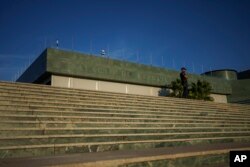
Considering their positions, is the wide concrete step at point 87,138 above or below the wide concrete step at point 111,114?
below

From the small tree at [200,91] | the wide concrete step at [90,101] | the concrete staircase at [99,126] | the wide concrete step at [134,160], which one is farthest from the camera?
the small tree at [200,91]

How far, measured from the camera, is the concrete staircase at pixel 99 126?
5379 mm

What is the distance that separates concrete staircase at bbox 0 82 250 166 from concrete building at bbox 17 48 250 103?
7.75m

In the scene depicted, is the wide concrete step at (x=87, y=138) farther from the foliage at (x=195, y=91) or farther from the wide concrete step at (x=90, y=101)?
the foliage at (x=195, y=91)

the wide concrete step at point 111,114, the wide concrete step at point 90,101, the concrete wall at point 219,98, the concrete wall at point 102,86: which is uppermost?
the concrete wall at point 102,86

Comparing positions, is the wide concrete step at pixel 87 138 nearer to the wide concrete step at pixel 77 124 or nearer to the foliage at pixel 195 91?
the wide concrete step at pixel 77 124

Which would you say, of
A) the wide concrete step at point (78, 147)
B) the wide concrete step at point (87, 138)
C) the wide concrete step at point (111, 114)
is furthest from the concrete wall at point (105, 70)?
the wide concrete step at point (78, 147)

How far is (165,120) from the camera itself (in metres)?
9.30

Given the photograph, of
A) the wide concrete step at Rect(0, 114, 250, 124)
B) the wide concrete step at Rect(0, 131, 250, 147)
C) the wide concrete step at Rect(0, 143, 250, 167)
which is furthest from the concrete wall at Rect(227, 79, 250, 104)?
A: the wide concrete step at Rect(0, 143, 250, 167)

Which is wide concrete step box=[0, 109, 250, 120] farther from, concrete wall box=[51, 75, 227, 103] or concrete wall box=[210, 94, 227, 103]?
concrete wall box=[210, 94, 227, 103]

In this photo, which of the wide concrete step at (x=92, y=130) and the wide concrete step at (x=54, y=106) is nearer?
the wide concrete step at (x=92, y=130)

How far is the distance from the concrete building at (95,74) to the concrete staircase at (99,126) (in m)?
7.75

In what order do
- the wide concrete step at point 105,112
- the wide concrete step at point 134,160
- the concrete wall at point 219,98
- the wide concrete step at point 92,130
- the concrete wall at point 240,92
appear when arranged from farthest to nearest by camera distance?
the concrete wall at point 240,92, the concrete wall at point 219,98, the wide concrete step at point 105,112, the wide concrete step at point 92,130, the wide concrete step at point 134,160

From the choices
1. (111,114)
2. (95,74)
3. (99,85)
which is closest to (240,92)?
(99,85)
